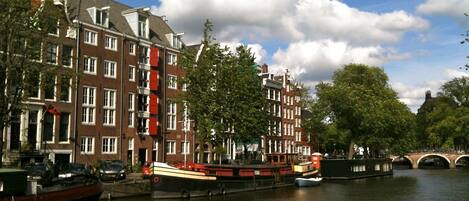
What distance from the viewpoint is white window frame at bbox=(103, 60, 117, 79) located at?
62344mm

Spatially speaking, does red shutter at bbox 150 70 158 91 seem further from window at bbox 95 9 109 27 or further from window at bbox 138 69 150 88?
window at bbox 95 9 109 27

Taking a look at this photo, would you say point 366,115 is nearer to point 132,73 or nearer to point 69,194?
point 132,73

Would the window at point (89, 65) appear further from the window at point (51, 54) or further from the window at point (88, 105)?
the window at point (51, 54)

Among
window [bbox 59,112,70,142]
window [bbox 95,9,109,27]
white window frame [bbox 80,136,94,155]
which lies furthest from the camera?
window [bbox 95,9,109,27]

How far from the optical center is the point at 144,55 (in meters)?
68.1

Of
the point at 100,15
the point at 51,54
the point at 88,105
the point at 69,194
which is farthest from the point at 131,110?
the point at 69,194

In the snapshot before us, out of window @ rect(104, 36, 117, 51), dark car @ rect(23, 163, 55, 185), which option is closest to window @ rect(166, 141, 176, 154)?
window @ rect(104, 36, 117, 51)

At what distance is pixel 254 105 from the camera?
59312mm

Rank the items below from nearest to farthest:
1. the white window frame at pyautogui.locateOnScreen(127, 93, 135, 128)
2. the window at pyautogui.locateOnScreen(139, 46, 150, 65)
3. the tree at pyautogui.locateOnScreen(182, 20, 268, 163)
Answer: the tree at pyautogui.locateOnScreen(182, 20, 268, 163)
the white window frame at pyautogui.locateOnScreen(127, 93, 135, 128)
the window at pyautogui.locateOnScreen(139, 46, 150, 65)

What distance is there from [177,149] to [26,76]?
3670cm

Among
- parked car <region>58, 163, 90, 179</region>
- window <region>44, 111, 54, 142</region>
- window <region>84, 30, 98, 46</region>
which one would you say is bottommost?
parked car <region>58, 163, 90, 179</region>

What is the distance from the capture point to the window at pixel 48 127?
181 ft

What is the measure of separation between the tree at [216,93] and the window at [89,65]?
11.2 meters

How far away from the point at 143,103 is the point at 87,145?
1025 cm
